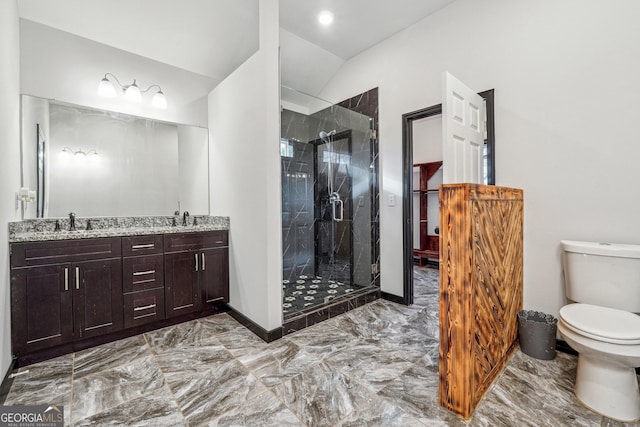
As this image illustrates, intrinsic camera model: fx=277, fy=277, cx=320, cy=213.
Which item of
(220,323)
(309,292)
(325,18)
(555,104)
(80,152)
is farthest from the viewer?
(309,292)

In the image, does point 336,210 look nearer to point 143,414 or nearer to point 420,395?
point 420,395

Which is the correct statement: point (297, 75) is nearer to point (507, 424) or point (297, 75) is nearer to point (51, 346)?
point (51, 346)

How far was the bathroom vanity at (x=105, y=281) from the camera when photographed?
1991mm

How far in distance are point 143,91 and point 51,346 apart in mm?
2440

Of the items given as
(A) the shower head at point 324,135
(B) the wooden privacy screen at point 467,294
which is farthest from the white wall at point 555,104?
(A) the shower head at point 324,135

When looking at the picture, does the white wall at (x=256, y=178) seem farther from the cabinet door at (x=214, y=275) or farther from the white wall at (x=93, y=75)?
the white wall at (x=93, y=75)

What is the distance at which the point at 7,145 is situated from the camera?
6.23ft

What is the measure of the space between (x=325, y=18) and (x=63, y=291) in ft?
11.5

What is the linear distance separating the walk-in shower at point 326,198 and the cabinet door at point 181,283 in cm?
110

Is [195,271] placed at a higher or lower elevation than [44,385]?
higher

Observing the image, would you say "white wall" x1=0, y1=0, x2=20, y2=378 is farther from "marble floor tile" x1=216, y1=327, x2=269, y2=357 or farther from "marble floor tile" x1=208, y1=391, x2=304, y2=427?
"marble floor tile" x1=208, y1=391, x2=304, y2=427

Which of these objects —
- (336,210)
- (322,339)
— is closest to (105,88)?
(336,210)

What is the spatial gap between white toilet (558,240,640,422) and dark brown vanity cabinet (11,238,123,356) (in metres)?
3.26

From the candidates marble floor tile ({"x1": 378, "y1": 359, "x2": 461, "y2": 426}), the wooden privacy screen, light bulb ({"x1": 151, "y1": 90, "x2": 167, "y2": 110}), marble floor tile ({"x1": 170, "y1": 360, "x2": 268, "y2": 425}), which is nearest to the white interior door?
the wooden privacy screen
